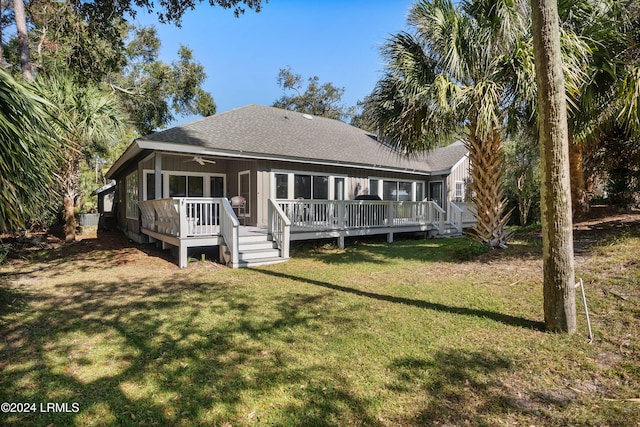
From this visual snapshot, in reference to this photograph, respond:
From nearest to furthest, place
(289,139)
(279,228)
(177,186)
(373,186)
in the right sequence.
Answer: (279,228) < (177,186) < (289,139) < (373,186)

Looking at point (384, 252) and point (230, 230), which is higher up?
point (230, 230)

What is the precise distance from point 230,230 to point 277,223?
1.50m

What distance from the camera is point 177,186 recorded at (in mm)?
12266

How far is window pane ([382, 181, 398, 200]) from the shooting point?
1592 centimetres

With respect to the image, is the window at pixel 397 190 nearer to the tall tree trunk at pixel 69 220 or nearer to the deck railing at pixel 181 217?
the deck railing at pixel 181 217

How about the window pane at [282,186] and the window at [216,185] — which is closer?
the window pane at [282,186]

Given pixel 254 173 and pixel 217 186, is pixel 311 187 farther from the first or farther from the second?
pixel 217 186

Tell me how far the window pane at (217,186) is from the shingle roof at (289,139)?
2.15 m

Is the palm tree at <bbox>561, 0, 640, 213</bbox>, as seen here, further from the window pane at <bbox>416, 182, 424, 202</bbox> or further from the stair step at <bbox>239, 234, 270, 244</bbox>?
the window pane at <bbox>416, 182, 424, 202</bbox>

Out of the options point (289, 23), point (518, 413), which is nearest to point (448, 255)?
point (518, 413)

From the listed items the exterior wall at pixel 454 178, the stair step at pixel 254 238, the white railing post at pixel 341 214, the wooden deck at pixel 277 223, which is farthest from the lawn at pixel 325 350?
the exterior wall at pixel 454 178

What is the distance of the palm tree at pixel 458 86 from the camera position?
6.99 meters

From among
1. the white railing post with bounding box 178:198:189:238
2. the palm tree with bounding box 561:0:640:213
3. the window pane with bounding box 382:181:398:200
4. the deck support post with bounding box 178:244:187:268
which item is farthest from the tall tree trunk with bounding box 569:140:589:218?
the deck support post with bounding box 178:244:187:268

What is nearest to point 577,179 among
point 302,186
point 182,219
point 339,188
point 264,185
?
point 339,188
